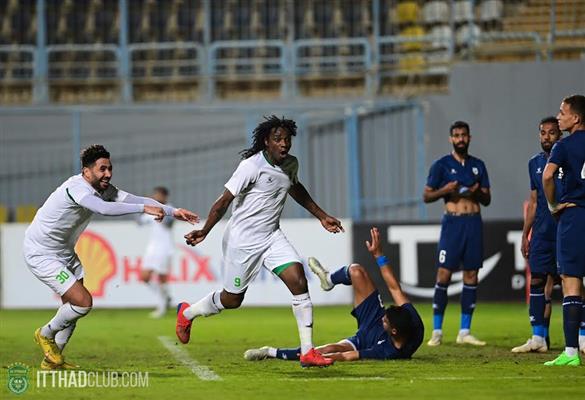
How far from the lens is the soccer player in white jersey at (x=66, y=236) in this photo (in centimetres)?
1109

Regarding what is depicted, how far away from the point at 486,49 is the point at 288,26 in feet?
14.3

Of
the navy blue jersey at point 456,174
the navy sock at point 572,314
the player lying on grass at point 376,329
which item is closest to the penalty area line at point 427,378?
the navy sock at point 572,314

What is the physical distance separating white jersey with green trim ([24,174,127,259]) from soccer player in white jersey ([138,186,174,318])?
8.73 metres

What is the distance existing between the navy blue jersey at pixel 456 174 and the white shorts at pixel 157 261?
7.29m

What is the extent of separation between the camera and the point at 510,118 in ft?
A: 76.7

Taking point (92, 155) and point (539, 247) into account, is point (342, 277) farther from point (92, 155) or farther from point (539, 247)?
point (92, 155)

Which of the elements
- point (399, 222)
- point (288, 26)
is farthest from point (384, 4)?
point (399, 222)

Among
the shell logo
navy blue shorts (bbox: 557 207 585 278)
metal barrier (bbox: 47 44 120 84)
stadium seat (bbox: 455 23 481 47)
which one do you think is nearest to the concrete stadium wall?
stadium seat (bbox: 455 23 481 47)

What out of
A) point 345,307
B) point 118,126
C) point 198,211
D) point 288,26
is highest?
point 288,26

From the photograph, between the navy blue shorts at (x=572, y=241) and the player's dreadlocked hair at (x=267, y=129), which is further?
the player's dreadlocked hair at (x=267, y=129)

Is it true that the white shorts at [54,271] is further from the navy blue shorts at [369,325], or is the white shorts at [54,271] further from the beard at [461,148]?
the beard at [461,148]

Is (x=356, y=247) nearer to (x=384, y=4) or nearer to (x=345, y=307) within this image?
(x=345, y=307)

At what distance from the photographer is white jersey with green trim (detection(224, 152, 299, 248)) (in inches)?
448

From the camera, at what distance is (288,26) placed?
2609cm
